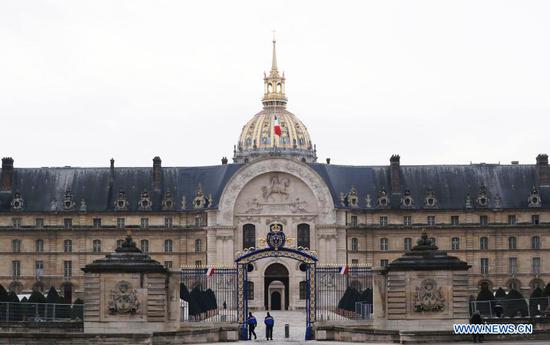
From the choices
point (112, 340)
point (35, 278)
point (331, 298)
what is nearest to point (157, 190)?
point (35, 278)

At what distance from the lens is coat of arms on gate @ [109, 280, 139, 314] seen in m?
60.0

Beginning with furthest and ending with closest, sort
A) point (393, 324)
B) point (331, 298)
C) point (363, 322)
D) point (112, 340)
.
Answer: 1. point (331, 298)
2. point (363, 322)
3. point (393, 324)
4. point (112, 340)

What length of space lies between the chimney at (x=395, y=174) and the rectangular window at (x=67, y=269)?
2838 cm

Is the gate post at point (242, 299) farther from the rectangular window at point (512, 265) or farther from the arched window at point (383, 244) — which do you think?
the rectangular window at point (512, 265)

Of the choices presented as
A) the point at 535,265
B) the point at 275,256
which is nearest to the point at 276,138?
the point at 535,265

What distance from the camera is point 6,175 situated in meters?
129

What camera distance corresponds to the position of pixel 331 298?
336 ft

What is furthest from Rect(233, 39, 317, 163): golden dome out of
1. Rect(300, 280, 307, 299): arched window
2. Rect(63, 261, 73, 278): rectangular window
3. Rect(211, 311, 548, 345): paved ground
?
Rect(211, 311, 548, 345): paved ground

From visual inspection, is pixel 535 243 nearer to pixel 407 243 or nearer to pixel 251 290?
pixel 407 243

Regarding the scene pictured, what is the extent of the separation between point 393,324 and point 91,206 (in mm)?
70627

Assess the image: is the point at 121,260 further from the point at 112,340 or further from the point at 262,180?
the point at 262,180

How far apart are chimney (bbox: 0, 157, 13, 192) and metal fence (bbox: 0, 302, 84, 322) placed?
160ft

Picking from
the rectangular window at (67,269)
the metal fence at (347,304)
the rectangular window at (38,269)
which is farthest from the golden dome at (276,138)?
the metal fence at (347,304)

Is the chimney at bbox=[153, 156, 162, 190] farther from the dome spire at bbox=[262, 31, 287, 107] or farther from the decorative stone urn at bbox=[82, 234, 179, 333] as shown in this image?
the decorative stone urn at bbox=[82, 234, 179, 333]
